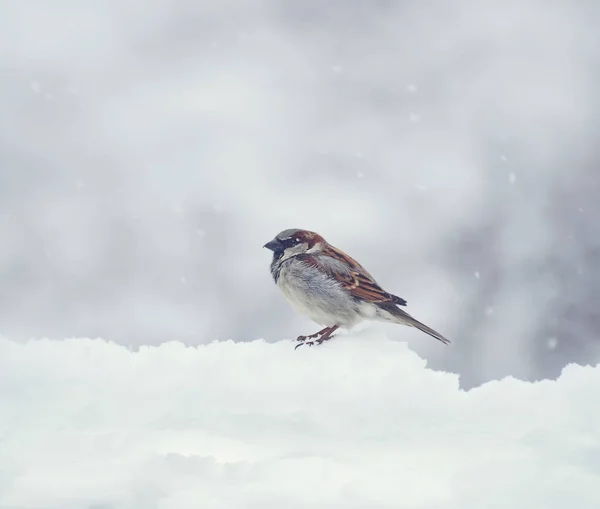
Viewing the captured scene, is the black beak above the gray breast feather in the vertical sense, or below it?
above

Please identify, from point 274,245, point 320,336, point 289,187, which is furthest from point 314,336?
point 289,187

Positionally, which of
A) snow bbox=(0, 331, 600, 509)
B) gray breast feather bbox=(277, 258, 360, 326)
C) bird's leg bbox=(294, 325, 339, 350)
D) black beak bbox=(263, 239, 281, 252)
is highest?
black beak bbox=(263, 239, 281, 252)

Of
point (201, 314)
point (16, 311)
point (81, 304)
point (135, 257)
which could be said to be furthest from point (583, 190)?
point (16, 311)

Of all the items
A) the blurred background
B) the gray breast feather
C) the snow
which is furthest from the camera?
the blurred background

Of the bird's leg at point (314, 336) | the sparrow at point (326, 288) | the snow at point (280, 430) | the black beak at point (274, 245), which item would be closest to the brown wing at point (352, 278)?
the sparrow at point (326, 288)

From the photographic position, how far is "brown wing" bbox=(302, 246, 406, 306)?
4.48 meters

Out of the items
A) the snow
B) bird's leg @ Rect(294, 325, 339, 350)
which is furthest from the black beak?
the snow

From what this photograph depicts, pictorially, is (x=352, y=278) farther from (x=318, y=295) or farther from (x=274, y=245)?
(x=274, y=245)

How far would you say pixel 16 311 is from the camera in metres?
8.85

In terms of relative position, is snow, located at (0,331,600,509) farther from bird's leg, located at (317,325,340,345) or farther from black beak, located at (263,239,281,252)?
black beak, located at (263,239,281,252)

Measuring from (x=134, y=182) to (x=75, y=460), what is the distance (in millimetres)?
7383

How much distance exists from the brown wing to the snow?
0.49m

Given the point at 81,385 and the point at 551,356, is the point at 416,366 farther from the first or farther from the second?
the point at 551,356

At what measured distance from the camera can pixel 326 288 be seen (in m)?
4.46
